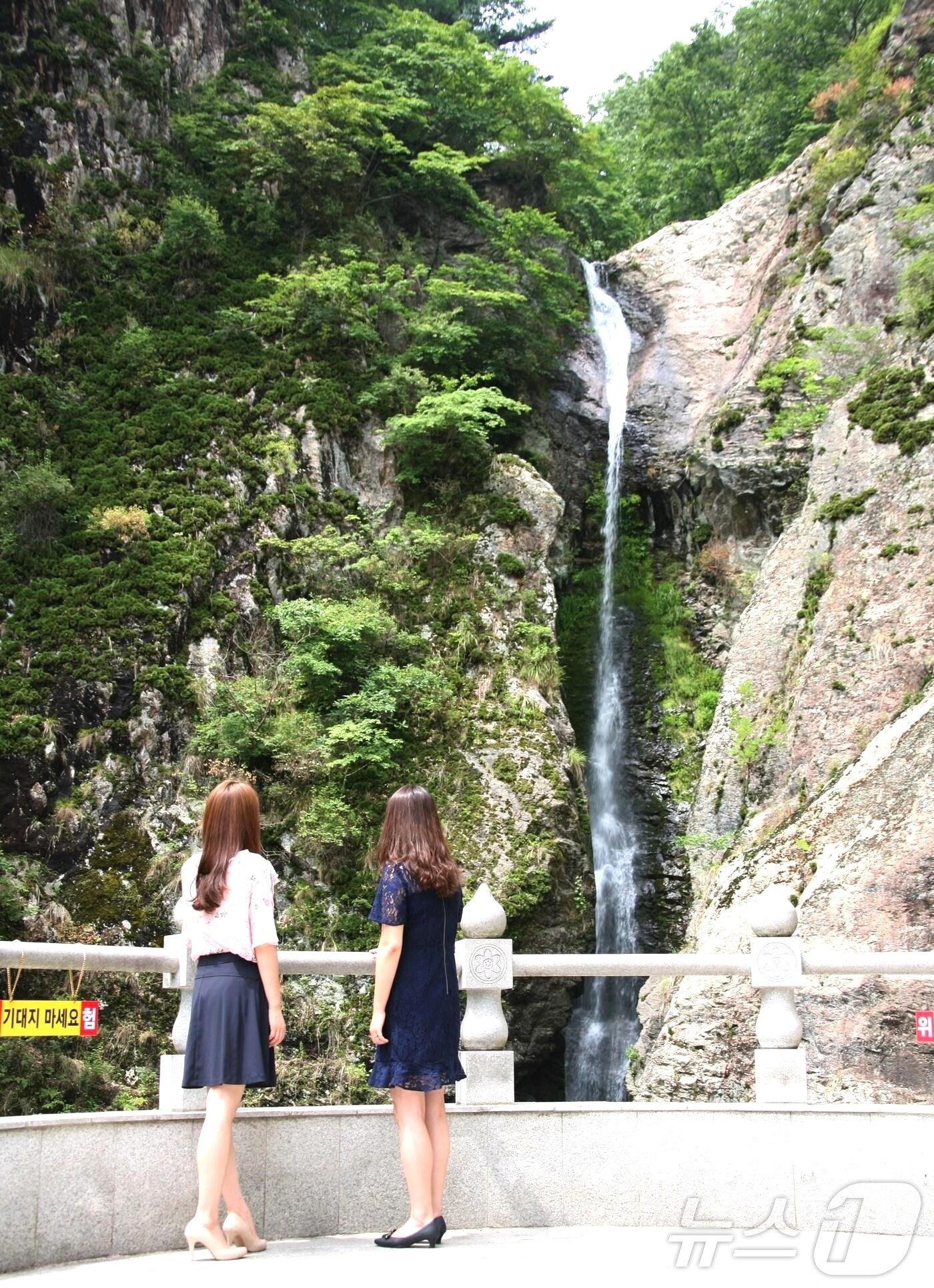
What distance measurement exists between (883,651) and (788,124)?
23924 mm

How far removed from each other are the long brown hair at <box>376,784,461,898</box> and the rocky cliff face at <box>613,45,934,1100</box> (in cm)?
609

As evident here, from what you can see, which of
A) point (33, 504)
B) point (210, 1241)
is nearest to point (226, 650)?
point (33, 504)

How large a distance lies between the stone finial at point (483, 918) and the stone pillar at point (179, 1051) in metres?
1.76

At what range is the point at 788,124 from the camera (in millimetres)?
32500

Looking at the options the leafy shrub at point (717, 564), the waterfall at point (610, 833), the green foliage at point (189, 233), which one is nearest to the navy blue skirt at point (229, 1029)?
the waterfall at point (610, 833)

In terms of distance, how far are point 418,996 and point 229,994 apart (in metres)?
0.97

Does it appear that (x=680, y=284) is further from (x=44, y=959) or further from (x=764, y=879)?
A: (x=44, y=959)

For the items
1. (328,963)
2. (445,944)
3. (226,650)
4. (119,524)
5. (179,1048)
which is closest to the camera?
(445,944)

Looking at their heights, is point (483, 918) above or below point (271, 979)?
above

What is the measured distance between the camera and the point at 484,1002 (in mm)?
7660

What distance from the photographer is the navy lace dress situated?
597cm

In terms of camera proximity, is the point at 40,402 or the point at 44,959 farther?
the point at 40,402

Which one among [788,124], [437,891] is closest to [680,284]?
[788,124]

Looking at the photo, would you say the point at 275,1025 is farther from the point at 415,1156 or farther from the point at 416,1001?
the point at 415,1156
